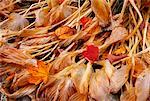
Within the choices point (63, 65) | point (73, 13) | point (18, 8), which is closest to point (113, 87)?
point (63, 65)

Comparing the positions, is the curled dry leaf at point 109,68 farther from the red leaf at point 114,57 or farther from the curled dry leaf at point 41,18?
the curled dry leaf at point 41,18

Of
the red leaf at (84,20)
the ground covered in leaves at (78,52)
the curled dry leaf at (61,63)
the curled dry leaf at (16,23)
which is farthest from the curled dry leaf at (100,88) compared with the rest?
the curled dry leaf at (16,23)

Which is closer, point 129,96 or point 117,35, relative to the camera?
point 129,96

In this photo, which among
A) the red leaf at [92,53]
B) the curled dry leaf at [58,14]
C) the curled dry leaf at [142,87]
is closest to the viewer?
the curled dry leaf at [142,87]

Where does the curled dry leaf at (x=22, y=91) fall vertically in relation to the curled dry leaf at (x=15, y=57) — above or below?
below

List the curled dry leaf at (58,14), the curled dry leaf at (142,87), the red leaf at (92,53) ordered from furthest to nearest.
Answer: the curled dry leaf at (58,14), the red leaf at (92,53), the curled dry leaf at (142,87)

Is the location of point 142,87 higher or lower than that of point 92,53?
lower

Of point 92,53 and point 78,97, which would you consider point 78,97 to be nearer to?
point 78,97

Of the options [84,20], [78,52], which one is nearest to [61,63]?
[78,52]
